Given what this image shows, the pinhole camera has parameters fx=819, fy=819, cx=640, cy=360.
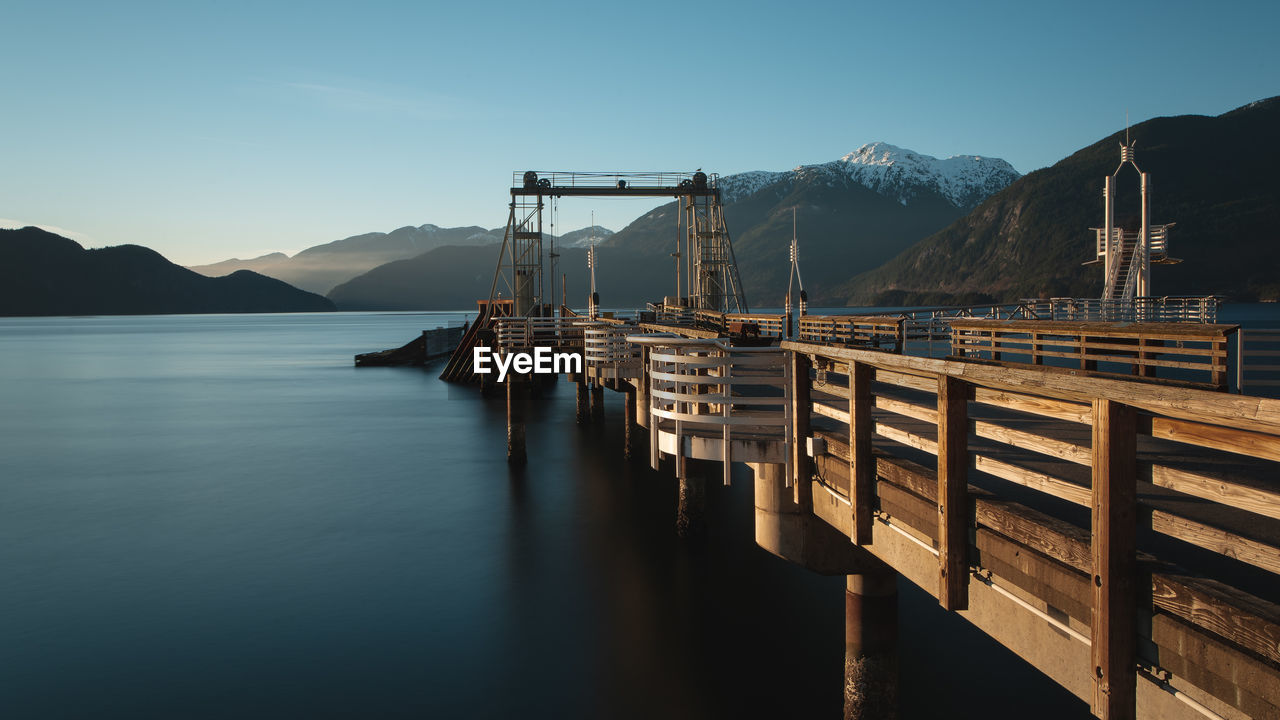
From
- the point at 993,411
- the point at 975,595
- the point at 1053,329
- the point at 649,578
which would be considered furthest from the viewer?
the point at 649,578

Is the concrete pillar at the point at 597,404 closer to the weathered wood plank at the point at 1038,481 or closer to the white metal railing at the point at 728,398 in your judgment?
the white metal railing at the point at 728,398

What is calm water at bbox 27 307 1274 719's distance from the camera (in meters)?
13.9

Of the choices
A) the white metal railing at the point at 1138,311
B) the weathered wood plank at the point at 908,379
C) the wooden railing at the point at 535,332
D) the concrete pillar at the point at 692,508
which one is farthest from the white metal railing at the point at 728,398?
the white metal railing at the point at 1138,311

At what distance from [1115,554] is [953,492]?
1.65 m

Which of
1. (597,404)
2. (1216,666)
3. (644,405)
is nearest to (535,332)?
(597,404)

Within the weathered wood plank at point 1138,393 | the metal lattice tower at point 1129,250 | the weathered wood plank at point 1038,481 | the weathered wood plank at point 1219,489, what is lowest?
the weathered wood plank at point 1038,481

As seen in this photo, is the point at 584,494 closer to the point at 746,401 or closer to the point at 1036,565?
the point at 746,401

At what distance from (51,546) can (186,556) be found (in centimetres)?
475

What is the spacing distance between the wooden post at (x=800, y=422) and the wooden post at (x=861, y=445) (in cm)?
138

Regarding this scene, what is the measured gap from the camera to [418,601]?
18.4 metres

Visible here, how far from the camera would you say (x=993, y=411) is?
13305 millimetres

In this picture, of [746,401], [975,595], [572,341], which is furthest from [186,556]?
[975,595]

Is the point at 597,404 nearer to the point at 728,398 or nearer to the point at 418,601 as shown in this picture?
the point at 418,601

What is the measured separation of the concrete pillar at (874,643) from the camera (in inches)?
384
